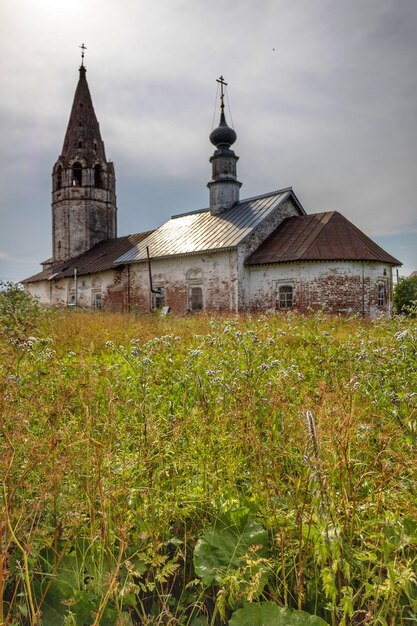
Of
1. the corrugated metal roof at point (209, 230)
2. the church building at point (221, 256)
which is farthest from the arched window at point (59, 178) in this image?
the corrugated metal roof at point (209, 230)

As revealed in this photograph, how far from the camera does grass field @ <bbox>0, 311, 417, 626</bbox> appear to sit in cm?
175

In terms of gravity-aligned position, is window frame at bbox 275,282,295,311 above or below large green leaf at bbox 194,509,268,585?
above

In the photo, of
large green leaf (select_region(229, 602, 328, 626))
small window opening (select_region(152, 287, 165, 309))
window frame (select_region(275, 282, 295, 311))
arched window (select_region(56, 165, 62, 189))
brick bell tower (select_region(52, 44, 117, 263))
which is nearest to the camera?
large green leaf (select_region(229, 602, 328, 626))

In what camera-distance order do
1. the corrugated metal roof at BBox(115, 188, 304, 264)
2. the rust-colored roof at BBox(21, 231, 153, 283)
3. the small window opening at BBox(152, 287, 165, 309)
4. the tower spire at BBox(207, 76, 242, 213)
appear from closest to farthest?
the corrugated metal roof at BBox(115, 188, 304, 264)
the small window opening at BBox(152, 287, 165, 309)
the tower spire at BBox(207, 76, 242, 213)
the rust-colored roof at BBox(21, 231, 153, 283)

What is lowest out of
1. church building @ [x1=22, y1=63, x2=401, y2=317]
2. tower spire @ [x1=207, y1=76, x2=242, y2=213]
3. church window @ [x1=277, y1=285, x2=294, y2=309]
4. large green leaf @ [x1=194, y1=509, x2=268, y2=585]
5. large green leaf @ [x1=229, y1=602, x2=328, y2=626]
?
large green leaf @ [x1=229, y1=602, x2=328, y2=626]

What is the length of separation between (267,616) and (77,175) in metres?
32.8

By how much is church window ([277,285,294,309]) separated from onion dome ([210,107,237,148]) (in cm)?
1010

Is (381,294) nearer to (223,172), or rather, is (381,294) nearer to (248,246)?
(248,246)

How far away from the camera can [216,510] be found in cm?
226

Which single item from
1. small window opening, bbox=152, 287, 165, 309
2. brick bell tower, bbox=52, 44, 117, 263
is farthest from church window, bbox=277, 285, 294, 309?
brick bell tower, bbox=52, 44, 117, 263

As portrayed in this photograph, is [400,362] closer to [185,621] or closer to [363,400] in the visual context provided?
[363,400]

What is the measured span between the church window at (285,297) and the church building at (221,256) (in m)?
0.04

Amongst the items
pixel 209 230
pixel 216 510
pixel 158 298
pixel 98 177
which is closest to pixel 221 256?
pixel 209 230

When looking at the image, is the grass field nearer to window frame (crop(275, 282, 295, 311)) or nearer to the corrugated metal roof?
window frame (crop(275, 282, 295, 311))
